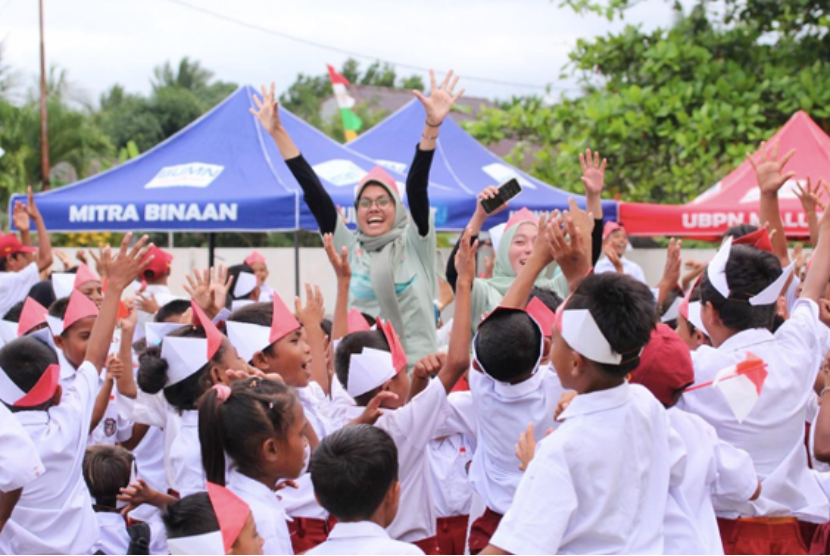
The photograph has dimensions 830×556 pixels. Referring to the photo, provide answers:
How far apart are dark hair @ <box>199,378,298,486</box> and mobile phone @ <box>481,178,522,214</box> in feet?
5.60

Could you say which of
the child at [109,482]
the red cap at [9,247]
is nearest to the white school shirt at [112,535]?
the child at [109,482]

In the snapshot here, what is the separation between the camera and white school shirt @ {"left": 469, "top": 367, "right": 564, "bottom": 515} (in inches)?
121

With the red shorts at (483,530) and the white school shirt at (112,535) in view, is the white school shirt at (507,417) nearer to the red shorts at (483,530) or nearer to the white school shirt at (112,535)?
the red shorts at (483,530)

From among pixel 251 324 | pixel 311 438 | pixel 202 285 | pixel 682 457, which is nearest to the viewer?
pixel 682 457

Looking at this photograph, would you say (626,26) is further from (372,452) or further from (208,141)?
(372,452)

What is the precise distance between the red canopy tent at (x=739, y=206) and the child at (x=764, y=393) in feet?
15.9

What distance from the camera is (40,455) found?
320 centimetres

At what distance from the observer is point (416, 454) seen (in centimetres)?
329

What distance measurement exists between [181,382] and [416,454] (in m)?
1.02

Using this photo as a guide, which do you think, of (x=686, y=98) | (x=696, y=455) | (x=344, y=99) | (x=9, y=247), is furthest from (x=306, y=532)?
(x=344, y=99)

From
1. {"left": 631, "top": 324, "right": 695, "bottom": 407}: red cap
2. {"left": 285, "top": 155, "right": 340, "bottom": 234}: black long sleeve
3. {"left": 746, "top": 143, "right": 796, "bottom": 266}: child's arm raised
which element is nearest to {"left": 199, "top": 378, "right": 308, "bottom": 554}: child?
{"left": 631, "top": 324, "right": 695, "bottom": 407}: red cap

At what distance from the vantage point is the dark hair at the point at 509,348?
302cm

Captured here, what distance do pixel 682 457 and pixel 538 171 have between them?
981 centimetres

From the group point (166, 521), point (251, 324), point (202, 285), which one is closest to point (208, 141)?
point (202, 285)
